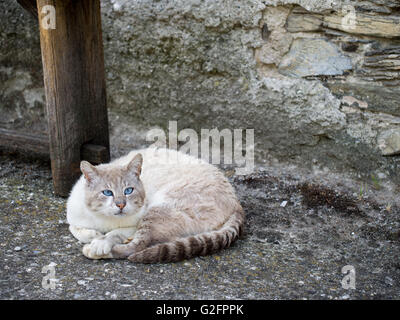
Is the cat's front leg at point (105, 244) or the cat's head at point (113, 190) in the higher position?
the cat's head at point (113, 190)

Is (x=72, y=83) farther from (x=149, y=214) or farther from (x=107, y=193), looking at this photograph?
(x=149, y=214)

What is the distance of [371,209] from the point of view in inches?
151

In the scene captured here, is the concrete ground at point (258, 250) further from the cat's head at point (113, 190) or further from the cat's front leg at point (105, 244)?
the cat's head at point (113, 190)

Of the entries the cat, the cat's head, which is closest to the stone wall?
the cat

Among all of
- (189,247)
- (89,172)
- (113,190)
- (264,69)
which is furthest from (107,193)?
(264,69)

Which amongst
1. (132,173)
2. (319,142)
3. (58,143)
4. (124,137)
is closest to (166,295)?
(132,173)

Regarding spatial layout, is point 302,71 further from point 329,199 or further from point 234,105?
point 329,199

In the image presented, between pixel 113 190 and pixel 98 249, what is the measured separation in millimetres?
374

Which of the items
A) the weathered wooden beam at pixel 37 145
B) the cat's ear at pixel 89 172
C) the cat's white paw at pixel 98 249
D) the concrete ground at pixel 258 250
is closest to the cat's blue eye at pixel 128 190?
the cat's ear at pixel 89 172

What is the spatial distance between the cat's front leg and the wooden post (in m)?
0.90

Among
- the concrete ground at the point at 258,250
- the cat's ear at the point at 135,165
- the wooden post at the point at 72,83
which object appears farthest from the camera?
the wooden post at the point at 72,83

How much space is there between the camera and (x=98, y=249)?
3.05 m

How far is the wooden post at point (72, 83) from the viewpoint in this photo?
3.63 metres

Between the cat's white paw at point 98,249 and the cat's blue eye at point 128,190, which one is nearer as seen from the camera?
the cat's white paw at point 98,249
